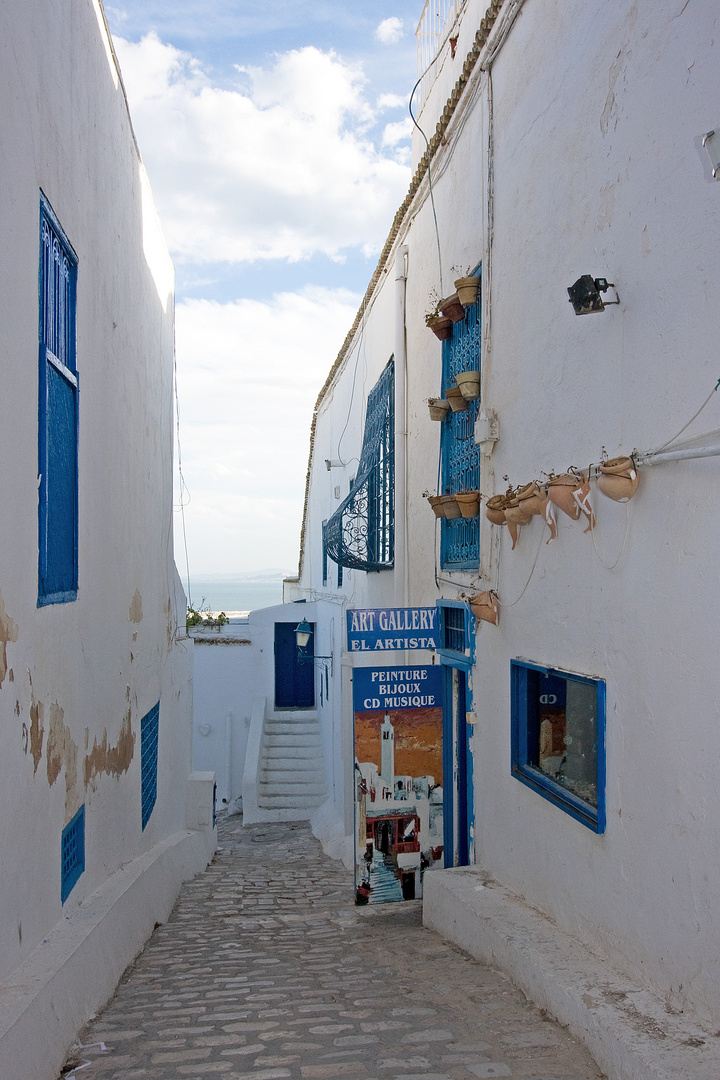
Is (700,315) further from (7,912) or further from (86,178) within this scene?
(86,178)

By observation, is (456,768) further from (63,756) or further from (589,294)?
(589,294)

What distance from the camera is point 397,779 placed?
696 centimetres

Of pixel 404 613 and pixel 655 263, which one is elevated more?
pixel 655 263

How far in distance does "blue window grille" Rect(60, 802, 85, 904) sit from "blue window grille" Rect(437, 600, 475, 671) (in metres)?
3.00

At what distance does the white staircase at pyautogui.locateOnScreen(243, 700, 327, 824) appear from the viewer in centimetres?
1722

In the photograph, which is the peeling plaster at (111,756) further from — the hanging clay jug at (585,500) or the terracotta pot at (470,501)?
the hanging clay jug at (585,500)

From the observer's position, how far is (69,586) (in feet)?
17.0

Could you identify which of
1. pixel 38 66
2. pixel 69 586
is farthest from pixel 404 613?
pixel 38 66

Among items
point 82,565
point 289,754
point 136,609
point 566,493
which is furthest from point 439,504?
point 289,754

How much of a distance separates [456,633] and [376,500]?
337 cm

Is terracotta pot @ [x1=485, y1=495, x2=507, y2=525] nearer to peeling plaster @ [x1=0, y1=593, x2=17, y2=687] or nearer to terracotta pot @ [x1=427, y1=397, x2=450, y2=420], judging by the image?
terracotta pot @ [x1=427, y1=397, x2=450, y2=420]

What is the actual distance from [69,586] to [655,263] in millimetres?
3605

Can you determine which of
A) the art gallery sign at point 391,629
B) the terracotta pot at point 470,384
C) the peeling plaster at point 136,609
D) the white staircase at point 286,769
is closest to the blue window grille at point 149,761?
the peeling plaster at point 136,609

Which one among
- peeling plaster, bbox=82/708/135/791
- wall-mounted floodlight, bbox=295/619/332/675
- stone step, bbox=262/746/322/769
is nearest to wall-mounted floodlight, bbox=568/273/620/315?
peeling plaster, bbox=82/708/135/791
